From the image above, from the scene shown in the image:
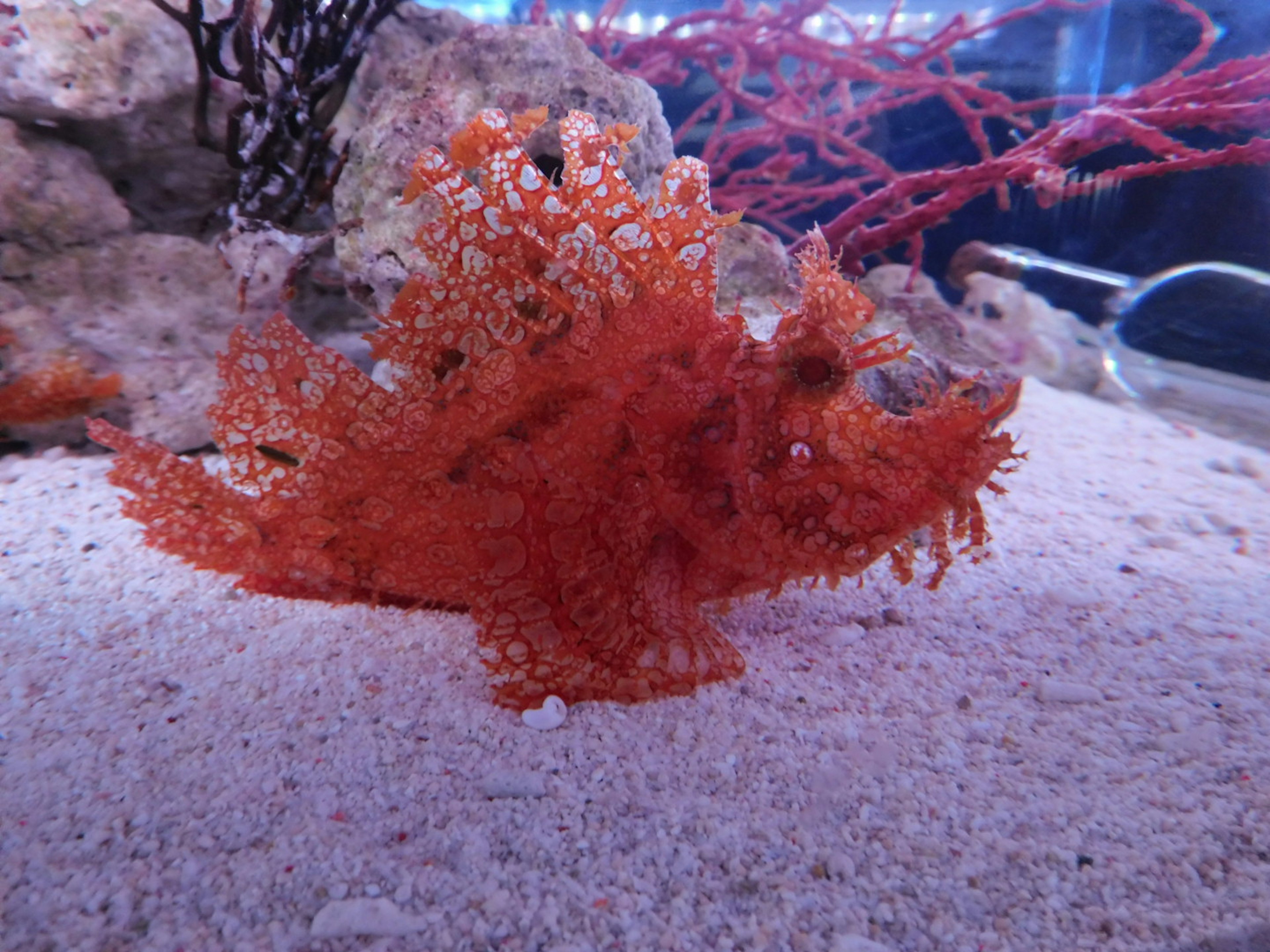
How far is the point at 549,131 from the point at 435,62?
33.3 inches

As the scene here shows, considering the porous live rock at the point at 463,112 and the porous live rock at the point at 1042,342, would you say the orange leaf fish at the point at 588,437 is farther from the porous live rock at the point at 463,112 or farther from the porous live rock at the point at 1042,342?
the porous live rock at the point at 1042,342

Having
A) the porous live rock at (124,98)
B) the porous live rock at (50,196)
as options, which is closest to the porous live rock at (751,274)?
the porous live rock at (124,98)

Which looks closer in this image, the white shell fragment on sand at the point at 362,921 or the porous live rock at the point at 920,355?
the white shell fragment on sand at the point at 362,921

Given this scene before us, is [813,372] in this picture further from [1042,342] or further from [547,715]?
[1042,342]

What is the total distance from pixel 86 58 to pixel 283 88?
0.89 m

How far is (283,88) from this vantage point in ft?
12.5

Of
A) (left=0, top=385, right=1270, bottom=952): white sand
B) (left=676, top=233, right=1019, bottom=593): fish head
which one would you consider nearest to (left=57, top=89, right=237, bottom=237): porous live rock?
(left=0, top=385, right=1270, bottom=952): white sand

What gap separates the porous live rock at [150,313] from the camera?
3.93 metres

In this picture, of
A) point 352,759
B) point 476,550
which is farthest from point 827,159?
point 352,759

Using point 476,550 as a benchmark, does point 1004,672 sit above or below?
below

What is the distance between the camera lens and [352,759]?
210cm

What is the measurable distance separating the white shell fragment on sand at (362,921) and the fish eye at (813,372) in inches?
67.8

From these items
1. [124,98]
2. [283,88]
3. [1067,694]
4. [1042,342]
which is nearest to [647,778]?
[1067,694]

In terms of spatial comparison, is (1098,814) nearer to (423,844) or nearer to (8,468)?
(423,844)
